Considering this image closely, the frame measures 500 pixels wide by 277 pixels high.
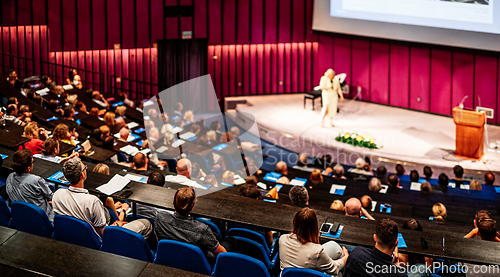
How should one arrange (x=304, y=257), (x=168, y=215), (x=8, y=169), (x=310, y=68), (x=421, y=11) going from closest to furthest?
1. (x=304, y=257)
2. (x=168, y=215)
3. (x=8, y=169)
4. (x=421, y=11)
5. (x=310, y=68)

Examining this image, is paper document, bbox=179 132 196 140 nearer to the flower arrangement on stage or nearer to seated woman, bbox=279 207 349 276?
the flower arrangement on stage

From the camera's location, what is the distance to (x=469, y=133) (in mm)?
9367

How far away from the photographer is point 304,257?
3.09 meters

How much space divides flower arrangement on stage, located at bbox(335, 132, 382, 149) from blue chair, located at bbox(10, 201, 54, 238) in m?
8.14

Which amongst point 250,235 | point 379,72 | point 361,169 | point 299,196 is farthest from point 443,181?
point 379,72

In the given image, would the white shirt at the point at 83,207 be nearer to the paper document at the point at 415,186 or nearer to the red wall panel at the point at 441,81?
the paper document at the point at 415,186

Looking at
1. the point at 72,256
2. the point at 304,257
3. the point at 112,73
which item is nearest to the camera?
the point at 72,256

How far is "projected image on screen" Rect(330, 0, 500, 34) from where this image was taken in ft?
33.6

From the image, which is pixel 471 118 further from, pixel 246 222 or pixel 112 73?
pixel 112 73

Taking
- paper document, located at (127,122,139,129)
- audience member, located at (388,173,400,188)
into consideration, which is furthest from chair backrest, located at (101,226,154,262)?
paper document, located at (127,122,139,129)

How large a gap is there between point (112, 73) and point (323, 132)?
6.57 metres

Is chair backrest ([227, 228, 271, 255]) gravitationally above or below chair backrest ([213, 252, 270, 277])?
below

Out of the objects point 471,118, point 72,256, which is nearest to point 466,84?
point 471,118

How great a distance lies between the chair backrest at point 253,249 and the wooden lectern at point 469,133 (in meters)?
7.06
